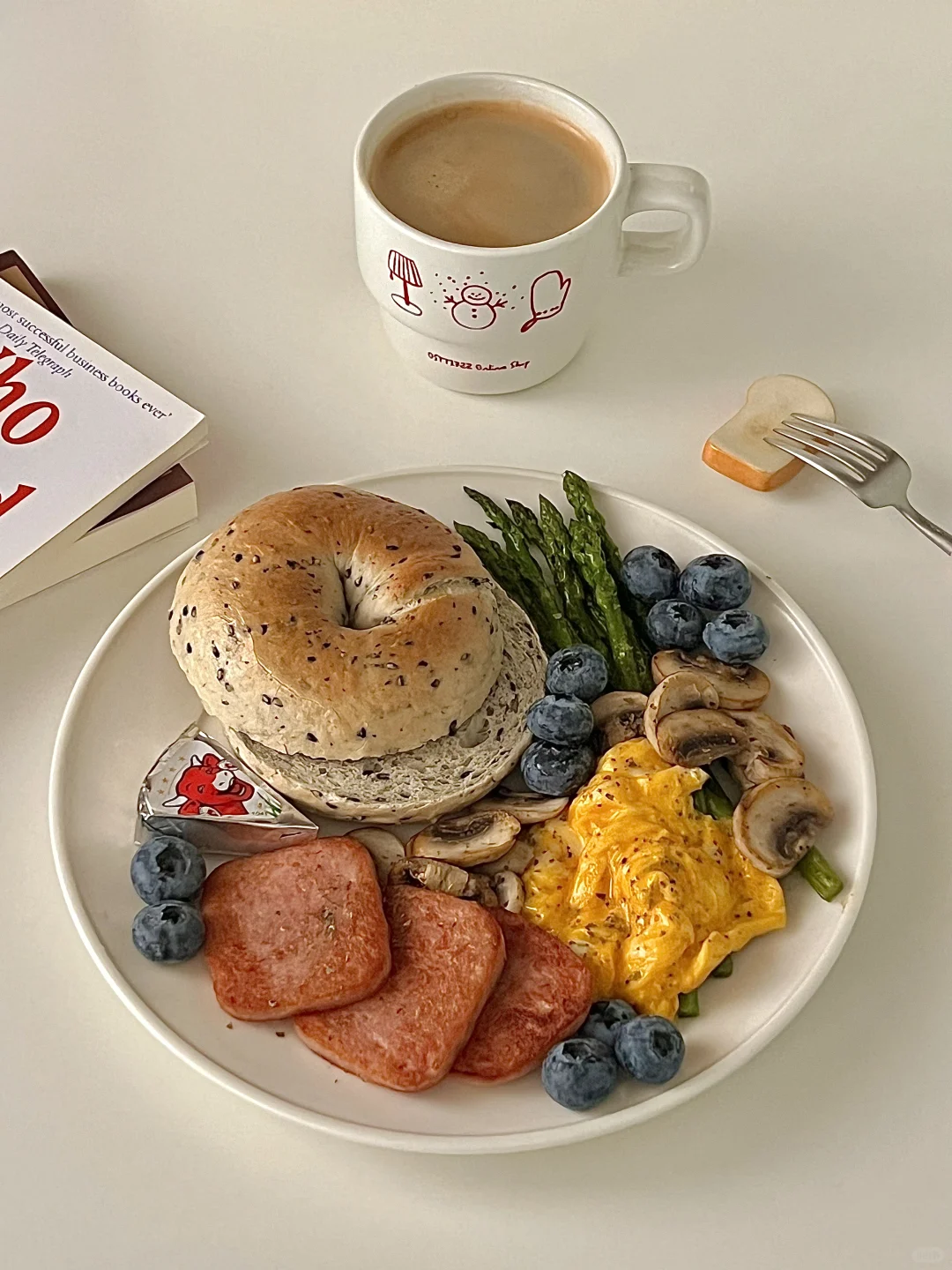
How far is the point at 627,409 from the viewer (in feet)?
9.15

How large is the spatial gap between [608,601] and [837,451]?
2.03 ft

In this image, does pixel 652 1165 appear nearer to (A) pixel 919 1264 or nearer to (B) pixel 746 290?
(A) pixel 919 1264

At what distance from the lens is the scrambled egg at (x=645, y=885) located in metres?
1.93

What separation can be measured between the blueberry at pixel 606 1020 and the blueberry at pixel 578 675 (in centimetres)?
52

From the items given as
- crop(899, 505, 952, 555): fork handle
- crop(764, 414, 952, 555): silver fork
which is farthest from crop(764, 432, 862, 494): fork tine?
crop(899, 505, 952, 555): fork handle

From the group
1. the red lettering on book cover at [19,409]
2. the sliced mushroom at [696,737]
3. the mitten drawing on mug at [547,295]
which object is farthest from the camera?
the red lettering on book cover at [19,409]

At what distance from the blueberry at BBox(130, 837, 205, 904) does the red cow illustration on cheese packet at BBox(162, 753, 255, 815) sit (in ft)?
0.24

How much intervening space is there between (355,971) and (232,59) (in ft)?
8.34

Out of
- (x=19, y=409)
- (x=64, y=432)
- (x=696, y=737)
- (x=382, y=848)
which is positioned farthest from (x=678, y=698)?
(x=19, y=409)

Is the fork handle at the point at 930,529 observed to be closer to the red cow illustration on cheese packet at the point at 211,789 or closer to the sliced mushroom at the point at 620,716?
the sliced mushroom at the point at 620,716

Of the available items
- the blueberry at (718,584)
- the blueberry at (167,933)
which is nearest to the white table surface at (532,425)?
the blueberry at (167,933)

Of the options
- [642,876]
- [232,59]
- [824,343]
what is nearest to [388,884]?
[642,876]

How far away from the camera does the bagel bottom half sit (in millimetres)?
2084

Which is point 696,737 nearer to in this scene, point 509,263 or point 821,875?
point 821,875
